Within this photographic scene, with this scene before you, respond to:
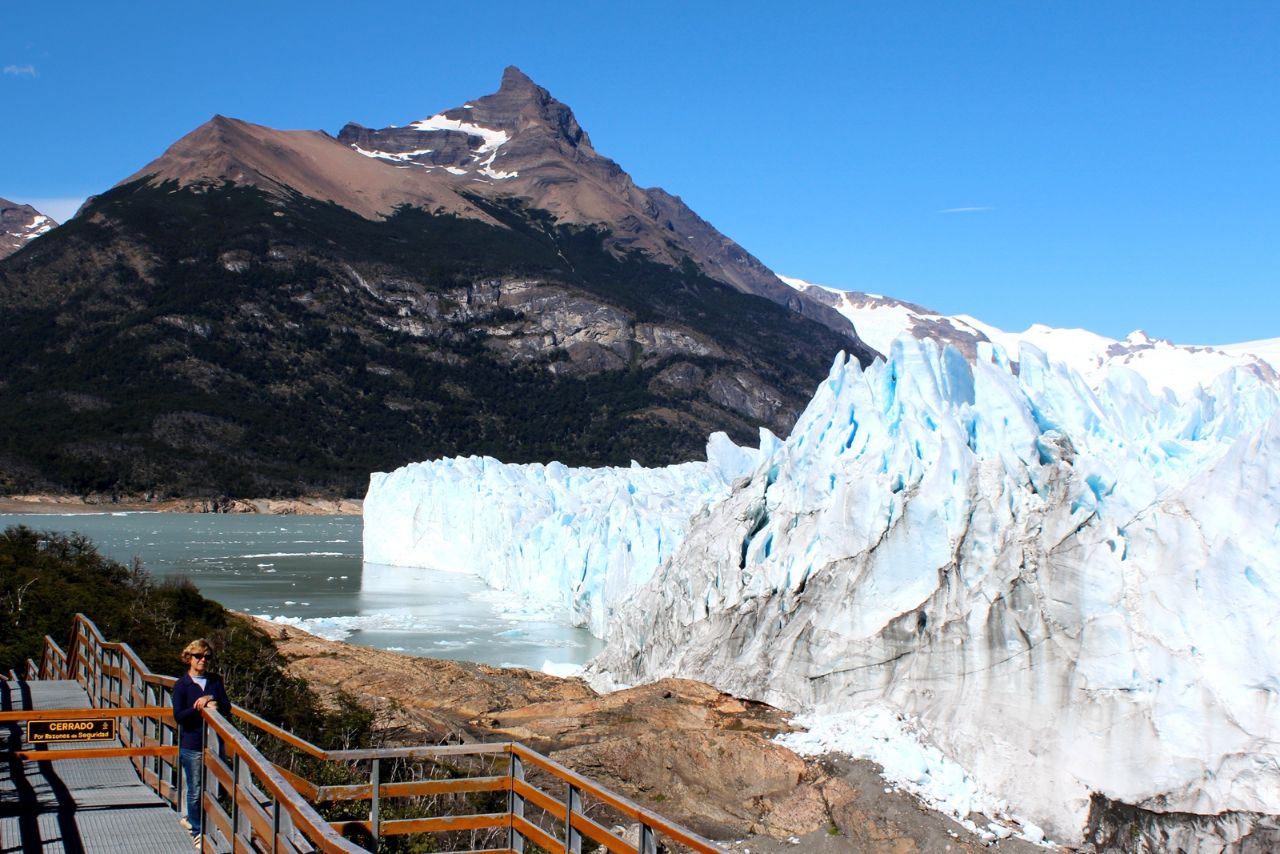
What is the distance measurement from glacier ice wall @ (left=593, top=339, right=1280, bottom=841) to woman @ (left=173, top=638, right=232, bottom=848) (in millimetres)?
8513

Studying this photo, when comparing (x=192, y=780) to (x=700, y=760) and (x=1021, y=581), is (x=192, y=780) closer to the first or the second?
(x=700, y=760)

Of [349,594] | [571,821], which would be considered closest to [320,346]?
[349,594]

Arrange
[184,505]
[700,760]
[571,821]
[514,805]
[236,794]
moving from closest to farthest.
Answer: [236,794], [571,821], [514,805], [700,760], [184,505]

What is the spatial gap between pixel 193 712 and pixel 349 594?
95.4ft

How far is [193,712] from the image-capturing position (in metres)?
4.76

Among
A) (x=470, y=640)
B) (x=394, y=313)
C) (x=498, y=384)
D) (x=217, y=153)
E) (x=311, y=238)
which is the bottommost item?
(x=470, y=640)

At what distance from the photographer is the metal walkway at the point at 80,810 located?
4305mm

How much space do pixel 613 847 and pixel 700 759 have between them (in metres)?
7.32

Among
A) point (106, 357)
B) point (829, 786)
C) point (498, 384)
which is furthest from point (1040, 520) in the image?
point (498, 384)

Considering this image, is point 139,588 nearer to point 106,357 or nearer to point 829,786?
point 829,786

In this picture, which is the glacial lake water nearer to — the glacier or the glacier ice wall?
the glacier

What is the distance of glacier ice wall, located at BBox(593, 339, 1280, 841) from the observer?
10484 millimetres

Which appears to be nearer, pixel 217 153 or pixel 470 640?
pixel 470 640

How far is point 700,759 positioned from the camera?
36.1 feet
